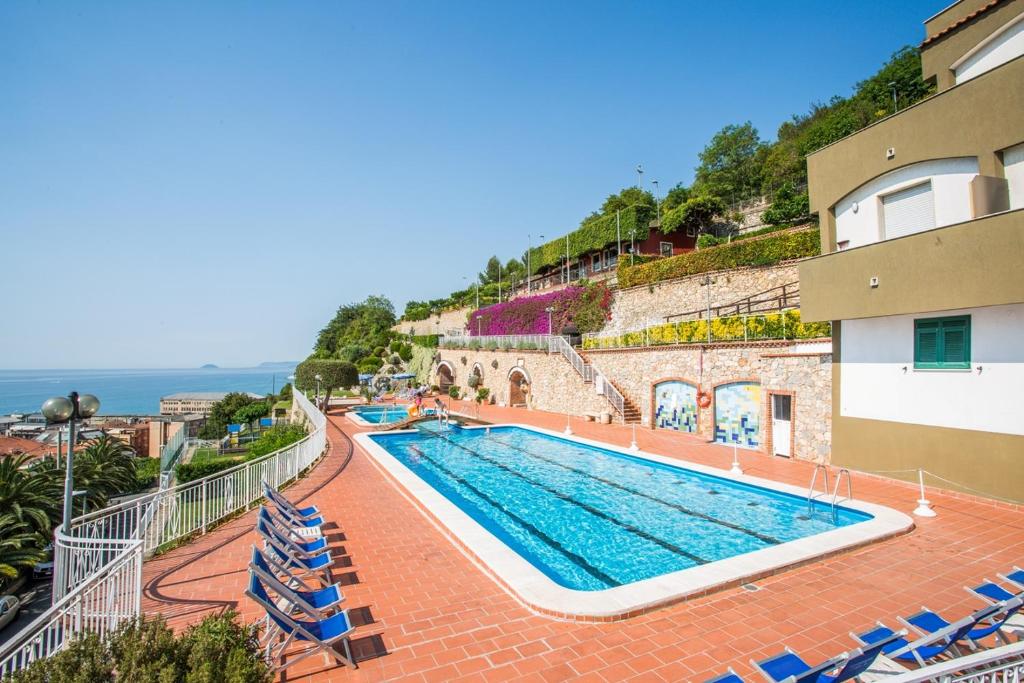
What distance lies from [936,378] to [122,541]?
1236 cm

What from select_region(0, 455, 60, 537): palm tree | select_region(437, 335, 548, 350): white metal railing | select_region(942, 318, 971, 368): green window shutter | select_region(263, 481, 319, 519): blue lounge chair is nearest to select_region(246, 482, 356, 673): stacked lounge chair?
select_region(263, 481, 319, 519): blue lounge chair

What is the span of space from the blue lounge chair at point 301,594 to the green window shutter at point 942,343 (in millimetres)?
10555

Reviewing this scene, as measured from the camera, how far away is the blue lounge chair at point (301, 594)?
164 inches

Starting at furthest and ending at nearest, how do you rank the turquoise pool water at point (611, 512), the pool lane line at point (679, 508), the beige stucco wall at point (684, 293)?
1. the beige stucco wall at point (684, 293)
2. the pool lane line at point (679, 508)
3. the turquoise pool water at point (611, 512)

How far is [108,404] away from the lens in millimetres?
141750

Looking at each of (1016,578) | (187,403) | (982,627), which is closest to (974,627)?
(982,627)

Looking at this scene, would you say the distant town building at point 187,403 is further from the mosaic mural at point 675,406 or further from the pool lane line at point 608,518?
the pool lane line at point 608,518

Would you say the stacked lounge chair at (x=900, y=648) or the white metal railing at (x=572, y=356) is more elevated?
the white metal railing at (x=572, y=356)

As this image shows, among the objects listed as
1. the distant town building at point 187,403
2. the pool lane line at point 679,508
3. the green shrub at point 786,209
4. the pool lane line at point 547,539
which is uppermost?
the green shrub at point 786,209

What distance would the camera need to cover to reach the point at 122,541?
4.75 m

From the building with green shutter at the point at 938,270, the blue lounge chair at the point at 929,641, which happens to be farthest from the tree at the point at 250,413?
the blue lounge chair at the point at 929,641

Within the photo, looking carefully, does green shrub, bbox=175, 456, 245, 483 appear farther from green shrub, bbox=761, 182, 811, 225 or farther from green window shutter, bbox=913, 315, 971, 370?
green shrub, bbox=761, 182, 811, 225

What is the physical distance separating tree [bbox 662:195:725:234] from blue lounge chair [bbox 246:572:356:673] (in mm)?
32025

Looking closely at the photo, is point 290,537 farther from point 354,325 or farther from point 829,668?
point 354,325
